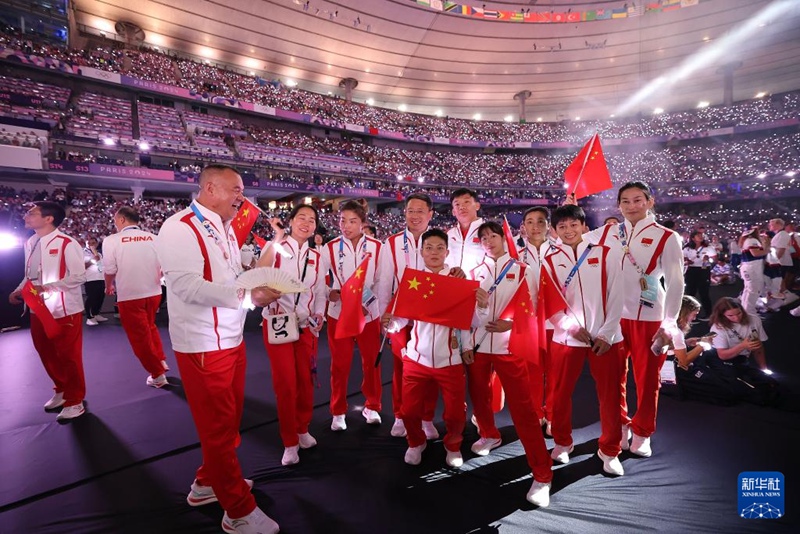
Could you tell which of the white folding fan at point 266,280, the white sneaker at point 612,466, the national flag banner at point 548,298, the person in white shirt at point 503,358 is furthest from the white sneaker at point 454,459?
the white folding fan at point 266,280

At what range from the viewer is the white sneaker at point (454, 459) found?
8.43 feet

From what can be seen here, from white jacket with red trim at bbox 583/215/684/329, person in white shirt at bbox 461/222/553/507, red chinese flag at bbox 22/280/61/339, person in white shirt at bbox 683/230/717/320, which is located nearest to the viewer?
person in white shirt at bbox 461/222/553/507

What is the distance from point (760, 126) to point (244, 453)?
3831cm

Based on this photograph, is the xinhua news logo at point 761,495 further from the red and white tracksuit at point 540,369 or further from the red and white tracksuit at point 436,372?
the red and white tracksuit at point 436,372

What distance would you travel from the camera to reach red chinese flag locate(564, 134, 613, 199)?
371 cm

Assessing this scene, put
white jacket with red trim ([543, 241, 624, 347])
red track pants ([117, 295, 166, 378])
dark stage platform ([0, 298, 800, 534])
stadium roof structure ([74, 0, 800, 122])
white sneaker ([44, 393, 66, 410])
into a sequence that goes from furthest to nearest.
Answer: stadium roof structure ([74, 0, 800, 122]), red track pants ([117, 295, 166, 378]), white sneaker ([44, 393, 66, 410]), white jacket with red trim ([543, 241, 624, 347]), dark stage platform ([0, 298, 800, 534])

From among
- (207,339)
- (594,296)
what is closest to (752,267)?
(594,296)

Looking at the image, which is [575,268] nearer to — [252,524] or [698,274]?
[252,524]

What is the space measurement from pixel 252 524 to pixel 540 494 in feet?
5.54

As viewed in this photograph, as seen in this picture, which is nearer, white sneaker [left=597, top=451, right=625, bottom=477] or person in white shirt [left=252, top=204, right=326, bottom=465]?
white sneaker [left=597, top=451, right=625, bottom=477]

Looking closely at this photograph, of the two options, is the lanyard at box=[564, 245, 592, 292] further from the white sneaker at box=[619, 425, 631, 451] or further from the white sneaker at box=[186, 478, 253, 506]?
the white sneaker at box=[186, 478, 253, 506]

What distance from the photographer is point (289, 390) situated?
260 centimetres

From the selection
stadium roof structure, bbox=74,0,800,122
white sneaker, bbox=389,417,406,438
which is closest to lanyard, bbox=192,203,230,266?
white sneaker, bbox=389,417,406,438

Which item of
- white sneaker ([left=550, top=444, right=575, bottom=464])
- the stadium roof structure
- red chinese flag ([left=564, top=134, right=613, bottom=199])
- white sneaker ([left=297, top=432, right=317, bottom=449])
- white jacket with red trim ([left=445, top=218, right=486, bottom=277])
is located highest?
the stadium roof structure
